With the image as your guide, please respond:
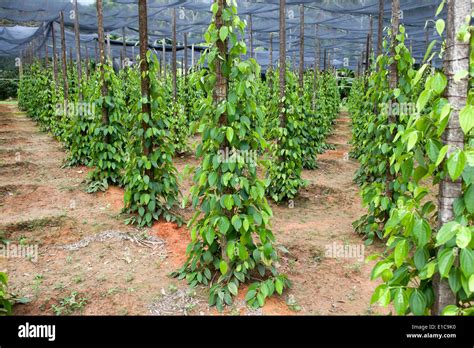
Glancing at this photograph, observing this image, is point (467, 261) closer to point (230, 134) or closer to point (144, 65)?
point (230, 134)

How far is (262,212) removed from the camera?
3.81 metres

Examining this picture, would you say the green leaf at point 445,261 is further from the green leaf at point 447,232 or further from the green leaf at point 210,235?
the green leaf at point 210,235

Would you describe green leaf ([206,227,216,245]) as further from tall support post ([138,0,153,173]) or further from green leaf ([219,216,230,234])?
tall support post ([138,0,153,173])

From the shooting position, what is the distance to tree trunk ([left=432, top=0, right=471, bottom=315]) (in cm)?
175

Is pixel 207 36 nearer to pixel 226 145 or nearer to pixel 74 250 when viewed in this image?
pixel 226 145

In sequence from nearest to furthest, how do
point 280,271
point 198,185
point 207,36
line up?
point 207,36 → point 198,185 → point 280,271

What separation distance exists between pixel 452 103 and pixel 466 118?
0.20 meters

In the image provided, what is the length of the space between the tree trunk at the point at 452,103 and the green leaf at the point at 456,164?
88 millimetres

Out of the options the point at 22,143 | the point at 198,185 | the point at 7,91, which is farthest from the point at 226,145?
the point at 7,91

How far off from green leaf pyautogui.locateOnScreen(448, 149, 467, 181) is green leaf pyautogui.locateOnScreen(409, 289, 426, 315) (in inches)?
21.9

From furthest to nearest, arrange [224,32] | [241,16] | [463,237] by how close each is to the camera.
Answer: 1. [241,16]
2. [224,32]
3. [463,237]

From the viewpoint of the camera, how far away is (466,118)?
1.62m

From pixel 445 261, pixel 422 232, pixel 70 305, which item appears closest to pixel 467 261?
pixel 445 261
